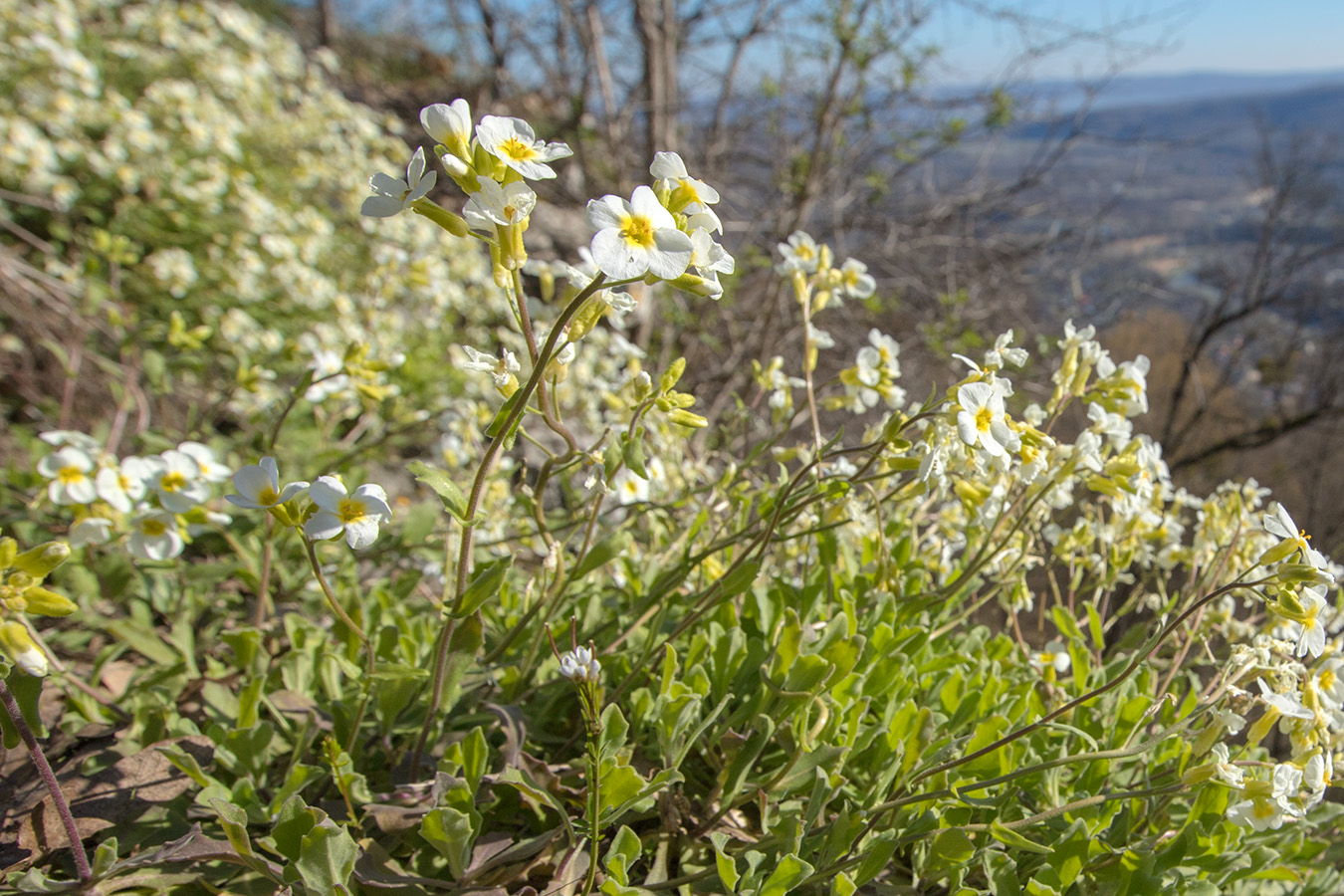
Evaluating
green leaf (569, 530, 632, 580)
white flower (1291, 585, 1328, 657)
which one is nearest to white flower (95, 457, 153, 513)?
green leaf (569, 530, 632, 580)

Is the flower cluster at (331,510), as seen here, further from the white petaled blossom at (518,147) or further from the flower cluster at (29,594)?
the white petaled blossom at (518,147)

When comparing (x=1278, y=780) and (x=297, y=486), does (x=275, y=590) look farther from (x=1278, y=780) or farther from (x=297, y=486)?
(x=1278, y=780)

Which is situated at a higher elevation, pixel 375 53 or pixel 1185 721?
pixel 375 53

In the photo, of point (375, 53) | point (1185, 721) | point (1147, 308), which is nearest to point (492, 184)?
point (1185, 721)

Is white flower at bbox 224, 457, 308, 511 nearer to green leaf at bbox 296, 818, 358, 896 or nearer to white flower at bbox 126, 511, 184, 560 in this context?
green leaf at bbox 296, 818, 358, 896

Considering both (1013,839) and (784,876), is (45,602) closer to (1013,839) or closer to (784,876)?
(784,876)

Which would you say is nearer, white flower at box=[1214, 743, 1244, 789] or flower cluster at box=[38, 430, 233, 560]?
white flower at box=[1214, 743, 1244, 789]

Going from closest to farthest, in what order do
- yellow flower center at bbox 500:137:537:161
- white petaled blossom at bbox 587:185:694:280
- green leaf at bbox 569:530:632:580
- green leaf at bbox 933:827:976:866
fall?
white petaled blossom at bbox 587:185:694:280 < yellow flower center at bbox 500:137:537:161 < green leaf at bbox 933:827:976:866 < green leaf at bbox 569:530:632:580
